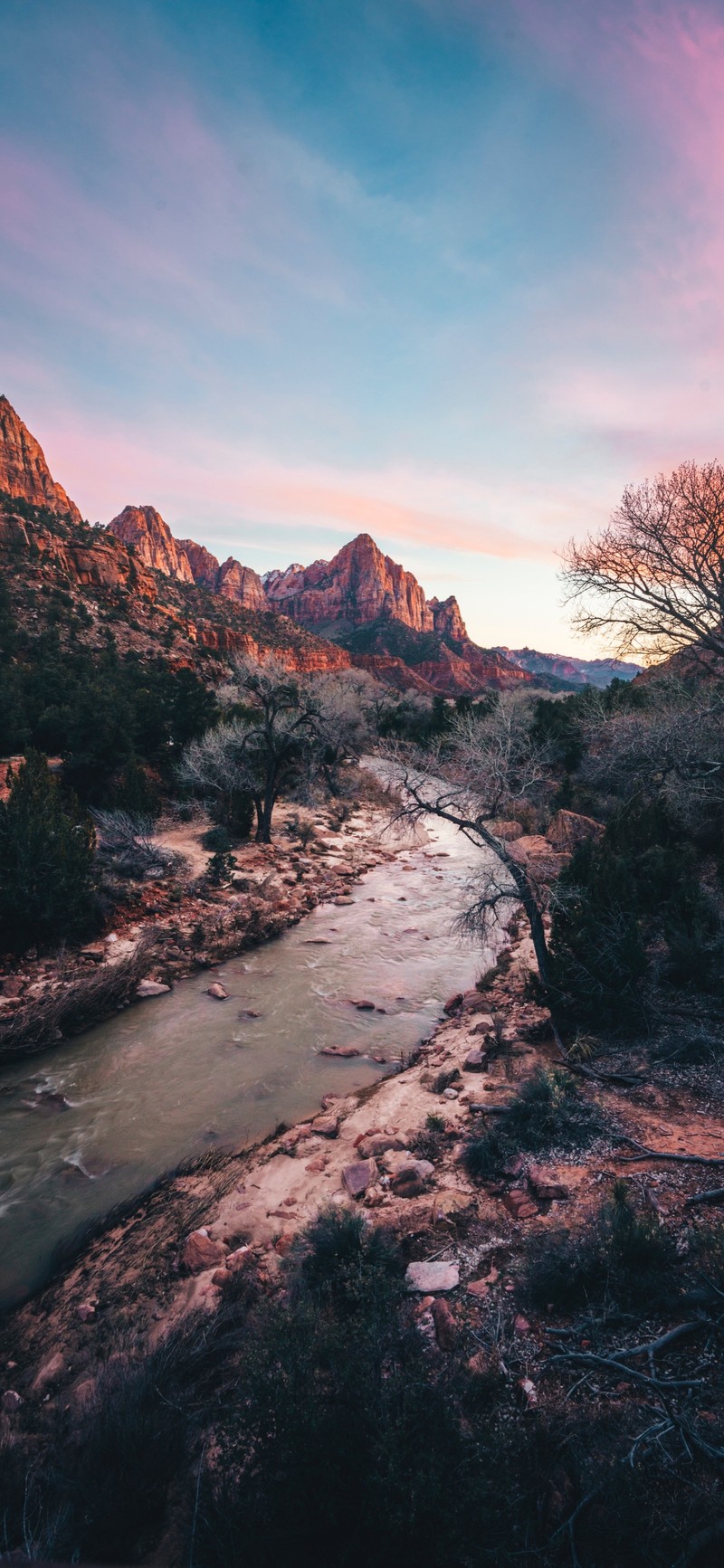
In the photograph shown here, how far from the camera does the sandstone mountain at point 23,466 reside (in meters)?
58.3

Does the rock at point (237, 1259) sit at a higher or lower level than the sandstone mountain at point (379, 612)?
lower

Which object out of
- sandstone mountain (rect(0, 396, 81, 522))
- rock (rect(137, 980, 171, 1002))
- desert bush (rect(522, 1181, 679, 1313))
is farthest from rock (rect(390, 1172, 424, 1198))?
sandstone mountain (rect(0, 396, 81, 522))

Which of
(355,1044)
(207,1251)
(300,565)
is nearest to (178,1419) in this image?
(207,1251)

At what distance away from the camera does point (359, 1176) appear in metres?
5.18

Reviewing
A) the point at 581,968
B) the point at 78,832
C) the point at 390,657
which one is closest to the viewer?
the point at 581,968

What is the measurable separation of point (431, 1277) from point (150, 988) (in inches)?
262

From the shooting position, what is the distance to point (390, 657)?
286 feet

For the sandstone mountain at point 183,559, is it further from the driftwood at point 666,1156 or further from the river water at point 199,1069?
the driftwood at point 666,1156

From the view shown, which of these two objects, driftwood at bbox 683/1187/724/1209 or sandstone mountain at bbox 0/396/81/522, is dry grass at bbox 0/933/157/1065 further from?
sandstone mountain at bbox 0/396/81/522

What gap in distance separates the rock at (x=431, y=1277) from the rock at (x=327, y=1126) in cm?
214

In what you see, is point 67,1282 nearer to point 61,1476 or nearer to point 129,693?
point 61,1476

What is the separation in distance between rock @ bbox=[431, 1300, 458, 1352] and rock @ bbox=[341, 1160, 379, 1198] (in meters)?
1.52

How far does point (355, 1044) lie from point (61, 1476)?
547 cm

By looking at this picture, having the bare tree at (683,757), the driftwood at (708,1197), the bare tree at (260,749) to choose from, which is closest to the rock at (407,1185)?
the driftwood at (708,1197)
